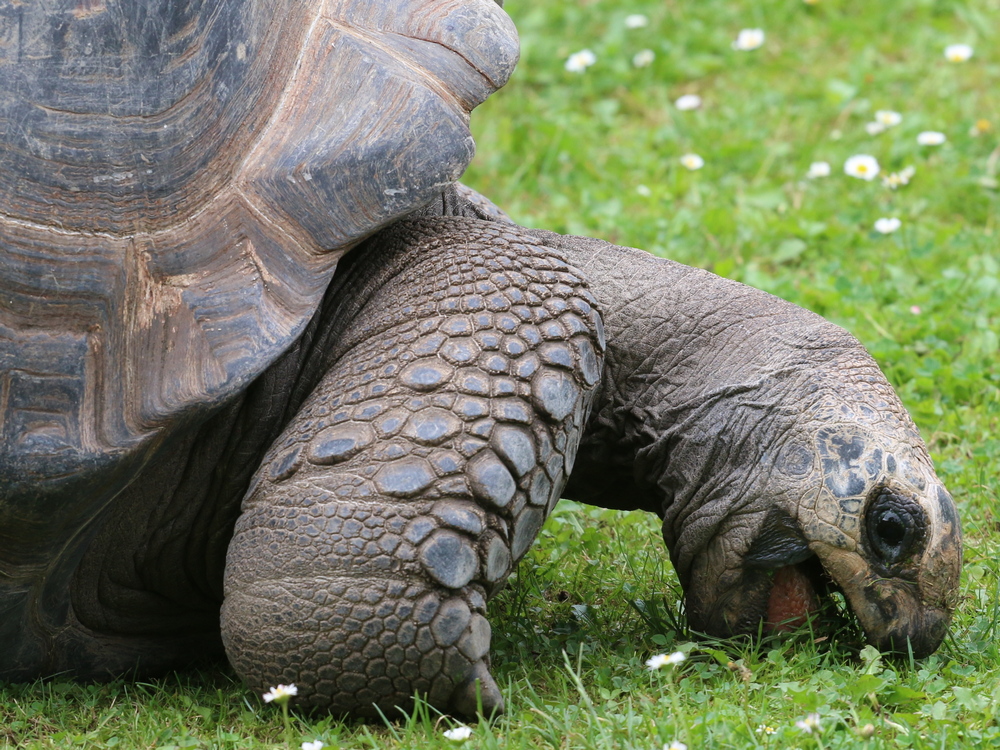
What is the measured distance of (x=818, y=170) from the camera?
216 inches

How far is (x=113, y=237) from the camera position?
7.50ft

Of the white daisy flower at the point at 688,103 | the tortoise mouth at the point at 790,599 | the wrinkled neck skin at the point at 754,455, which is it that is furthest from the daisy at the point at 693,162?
the tortoise mouth at the point at 790,599

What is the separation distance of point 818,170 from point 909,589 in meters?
3.26

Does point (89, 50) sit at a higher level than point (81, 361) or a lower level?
higher

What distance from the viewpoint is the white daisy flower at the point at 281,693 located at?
7.10ft

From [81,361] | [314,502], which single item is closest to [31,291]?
[81,361]

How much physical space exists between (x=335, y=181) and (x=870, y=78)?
458 cm

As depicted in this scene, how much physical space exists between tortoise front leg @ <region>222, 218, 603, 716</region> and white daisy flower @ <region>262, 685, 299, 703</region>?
0.14 feet

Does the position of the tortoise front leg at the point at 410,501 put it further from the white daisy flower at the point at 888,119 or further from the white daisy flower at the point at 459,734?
the white daisy flower at the point at 888,119

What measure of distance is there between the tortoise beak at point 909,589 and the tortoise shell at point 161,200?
43.6 inches

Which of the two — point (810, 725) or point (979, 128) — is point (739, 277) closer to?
point (979, 128)

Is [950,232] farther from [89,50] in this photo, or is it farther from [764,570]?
[89,50]

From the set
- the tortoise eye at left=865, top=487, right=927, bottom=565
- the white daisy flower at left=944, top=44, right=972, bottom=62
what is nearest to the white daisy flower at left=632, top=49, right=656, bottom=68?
the white daisy flower at left=944, top=44, right=972, bottom=62

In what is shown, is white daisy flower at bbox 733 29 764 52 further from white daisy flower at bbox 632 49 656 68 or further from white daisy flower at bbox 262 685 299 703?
white daisy flower at bbox 262 685 299 703
